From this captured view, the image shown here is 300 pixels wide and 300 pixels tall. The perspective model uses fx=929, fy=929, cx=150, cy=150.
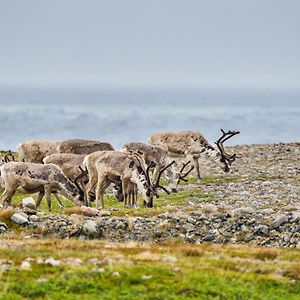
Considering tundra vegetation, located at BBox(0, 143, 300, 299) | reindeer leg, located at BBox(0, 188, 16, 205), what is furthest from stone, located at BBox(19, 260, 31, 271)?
reindeer leg, located at BBox(0, 188, 16, 205)

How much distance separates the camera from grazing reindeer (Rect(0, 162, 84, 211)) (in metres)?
28.1

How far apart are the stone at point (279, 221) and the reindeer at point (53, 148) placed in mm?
14550

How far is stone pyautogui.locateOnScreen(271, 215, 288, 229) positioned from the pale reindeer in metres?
7.89

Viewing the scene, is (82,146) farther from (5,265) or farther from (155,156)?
(5,265)

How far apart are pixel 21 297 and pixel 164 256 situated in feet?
12.1

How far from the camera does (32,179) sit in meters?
28.1

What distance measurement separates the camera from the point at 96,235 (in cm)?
2117

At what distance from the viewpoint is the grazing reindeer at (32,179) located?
92.1ft

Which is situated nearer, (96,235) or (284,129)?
(96,235)

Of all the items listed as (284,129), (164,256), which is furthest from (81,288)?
(284,129)

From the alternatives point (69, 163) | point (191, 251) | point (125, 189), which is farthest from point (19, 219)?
point (69, 163)

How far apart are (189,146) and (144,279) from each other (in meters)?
26.0

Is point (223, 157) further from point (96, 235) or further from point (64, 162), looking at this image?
point (96, 235)

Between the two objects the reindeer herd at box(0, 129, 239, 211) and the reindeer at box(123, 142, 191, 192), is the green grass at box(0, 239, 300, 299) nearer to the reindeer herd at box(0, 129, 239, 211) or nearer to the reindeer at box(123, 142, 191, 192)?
the reindeer herd at box(0, 129, 239, 211)
